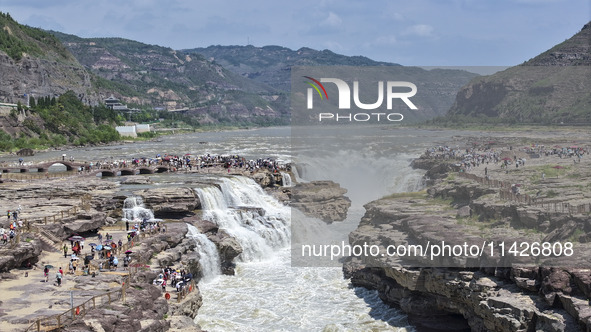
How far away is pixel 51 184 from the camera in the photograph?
58.6 m

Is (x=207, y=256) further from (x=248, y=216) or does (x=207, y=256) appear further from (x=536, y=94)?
(x=536, y=94)

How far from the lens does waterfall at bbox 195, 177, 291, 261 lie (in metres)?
49.8

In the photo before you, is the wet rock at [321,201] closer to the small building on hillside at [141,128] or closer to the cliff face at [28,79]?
the cliff face at [28,79]

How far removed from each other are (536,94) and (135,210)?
115 m

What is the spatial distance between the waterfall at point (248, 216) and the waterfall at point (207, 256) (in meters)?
3.64

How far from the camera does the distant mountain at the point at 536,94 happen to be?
133m

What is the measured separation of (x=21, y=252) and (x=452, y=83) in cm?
11156

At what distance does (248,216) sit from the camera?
177 ft

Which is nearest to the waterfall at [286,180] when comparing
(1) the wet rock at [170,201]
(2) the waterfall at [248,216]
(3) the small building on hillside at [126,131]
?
(2) the waterfall at [248,216]

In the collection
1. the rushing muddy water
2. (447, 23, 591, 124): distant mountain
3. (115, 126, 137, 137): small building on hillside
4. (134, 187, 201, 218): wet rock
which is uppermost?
(447, 23, 591, 124): distant mountain

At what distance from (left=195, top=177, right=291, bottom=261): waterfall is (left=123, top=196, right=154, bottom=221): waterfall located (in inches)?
185

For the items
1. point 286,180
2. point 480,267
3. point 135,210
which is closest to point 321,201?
point 286,180

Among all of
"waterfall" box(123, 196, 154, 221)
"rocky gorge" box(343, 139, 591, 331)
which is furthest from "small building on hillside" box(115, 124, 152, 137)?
"rocky gorge" box(343, 139, 591, 331)

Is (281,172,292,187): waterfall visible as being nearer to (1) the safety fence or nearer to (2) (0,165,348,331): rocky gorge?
(2) (0,165,348,331): rocky gorge
